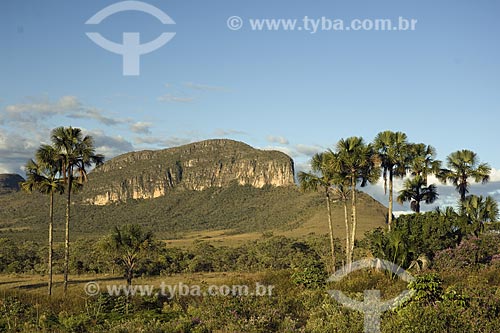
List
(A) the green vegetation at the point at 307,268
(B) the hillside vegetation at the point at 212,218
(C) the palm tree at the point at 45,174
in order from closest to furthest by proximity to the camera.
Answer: (A) the green vegetation at the point at 307,268 < (C) the palm tree at the point at 45,174 < (B) the hillside vegetation at the point at 212,218

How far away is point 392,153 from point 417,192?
3.73 metres

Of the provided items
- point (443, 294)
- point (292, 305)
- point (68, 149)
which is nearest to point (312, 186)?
point (68, 149)

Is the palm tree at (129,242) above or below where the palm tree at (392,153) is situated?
below

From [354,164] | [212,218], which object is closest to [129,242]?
[354,164]

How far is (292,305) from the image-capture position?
15.3 metres

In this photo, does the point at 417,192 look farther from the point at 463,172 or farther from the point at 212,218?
the point at 212,218

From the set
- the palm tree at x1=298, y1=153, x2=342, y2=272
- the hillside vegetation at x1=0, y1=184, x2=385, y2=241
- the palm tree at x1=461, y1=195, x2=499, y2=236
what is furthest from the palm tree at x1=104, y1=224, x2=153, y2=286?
the hillside vegetation at x1=0, y1=184, x2=385, y2=241

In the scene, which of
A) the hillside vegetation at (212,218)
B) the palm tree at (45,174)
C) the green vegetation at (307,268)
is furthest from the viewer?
the hillside vegetation at (212,218)

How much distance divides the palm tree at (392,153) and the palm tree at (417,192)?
0.84m

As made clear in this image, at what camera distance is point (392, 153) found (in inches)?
1452

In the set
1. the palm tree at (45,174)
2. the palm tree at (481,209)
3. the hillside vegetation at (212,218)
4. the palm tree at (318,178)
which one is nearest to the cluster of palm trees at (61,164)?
the palm tree at (45,174)

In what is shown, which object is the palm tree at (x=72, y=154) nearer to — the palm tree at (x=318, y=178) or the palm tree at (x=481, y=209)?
the palm tree at (x=318, y=178)

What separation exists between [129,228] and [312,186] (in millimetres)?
13302

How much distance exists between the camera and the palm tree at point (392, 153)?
36938mm
